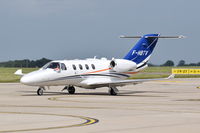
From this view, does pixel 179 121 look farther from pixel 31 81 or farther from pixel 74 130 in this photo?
pixel 31 81

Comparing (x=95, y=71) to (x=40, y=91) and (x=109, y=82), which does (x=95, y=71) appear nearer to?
(x=109, y=82)

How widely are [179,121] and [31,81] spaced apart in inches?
762

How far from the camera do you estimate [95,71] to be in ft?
139

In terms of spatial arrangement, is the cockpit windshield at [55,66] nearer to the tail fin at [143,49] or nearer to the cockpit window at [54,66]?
the cockpit window at [54,66]

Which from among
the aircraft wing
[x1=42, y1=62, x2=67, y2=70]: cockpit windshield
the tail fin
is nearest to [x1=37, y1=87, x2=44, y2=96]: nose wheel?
[x1=42, y1=62, x2=67, y2=70]: cockpit windshield

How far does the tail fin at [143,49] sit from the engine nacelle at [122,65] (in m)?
0.67

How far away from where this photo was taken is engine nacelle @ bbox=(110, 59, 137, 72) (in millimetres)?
42906

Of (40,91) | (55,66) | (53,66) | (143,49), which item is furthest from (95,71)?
(143,49)

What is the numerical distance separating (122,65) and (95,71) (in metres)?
2.41

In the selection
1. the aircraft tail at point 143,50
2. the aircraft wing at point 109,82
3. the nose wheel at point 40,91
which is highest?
the aircraft tail at point 143,50

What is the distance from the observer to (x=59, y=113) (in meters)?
23.9

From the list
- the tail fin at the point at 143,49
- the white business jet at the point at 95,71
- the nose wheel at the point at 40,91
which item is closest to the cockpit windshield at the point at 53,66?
the white business jet at the point at 95,71

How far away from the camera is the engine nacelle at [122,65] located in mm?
42906

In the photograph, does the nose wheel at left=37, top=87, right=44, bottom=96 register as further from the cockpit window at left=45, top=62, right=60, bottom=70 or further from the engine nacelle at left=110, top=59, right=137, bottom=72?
the engine nacelle at left=110, top=59, right=137, bottom=72
